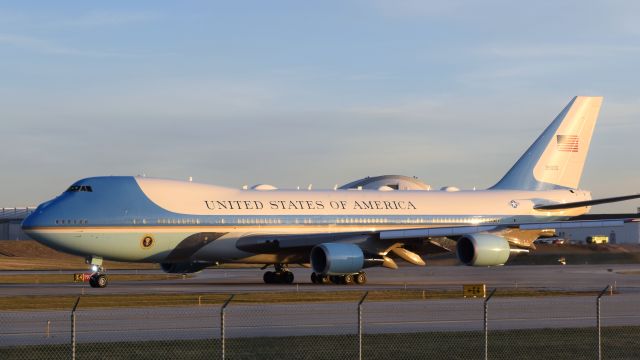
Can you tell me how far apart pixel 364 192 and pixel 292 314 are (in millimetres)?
23334

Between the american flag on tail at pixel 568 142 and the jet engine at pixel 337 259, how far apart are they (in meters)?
17.4

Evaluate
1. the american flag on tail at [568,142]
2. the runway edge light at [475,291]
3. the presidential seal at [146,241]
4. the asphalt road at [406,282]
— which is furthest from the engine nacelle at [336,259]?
the american flag on tail at [568,142]

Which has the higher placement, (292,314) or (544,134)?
(544,134)

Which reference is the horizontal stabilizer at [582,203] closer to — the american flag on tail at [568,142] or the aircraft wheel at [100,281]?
the american flag on tail at [568,142]

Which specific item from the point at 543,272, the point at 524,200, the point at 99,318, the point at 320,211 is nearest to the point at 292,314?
the point at 99,318

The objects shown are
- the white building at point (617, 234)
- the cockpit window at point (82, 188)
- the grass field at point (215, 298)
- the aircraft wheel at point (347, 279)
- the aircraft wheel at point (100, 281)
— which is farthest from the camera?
the white building at point (617, 234)

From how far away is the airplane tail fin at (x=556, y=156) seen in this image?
205 feet

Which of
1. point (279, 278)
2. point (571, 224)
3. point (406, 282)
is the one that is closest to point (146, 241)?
point (279, 278)

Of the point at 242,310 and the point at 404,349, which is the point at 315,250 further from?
the point at 404,349

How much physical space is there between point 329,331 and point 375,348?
3.90 meters

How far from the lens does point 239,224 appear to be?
51.5 metres

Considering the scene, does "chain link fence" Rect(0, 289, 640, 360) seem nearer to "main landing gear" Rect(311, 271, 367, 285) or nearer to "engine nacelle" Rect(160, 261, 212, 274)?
"main landing gear" Rect(311, 271, 367, 285)

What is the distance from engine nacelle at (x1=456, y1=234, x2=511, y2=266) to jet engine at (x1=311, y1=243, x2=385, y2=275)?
456 cm

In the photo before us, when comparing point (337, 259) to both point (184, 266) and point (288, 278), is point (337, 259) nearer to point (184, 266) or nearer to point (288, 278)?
point (288, 278)
